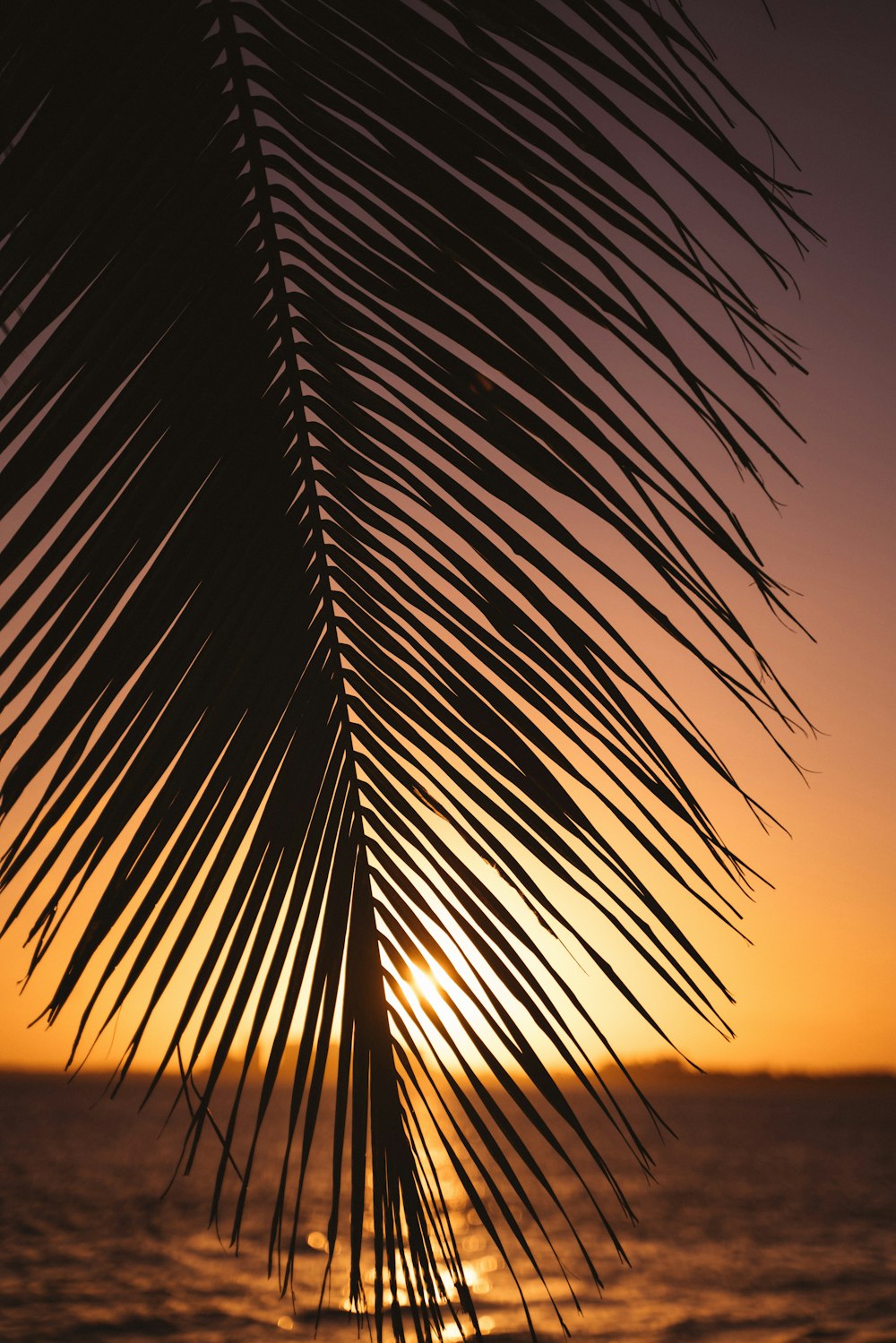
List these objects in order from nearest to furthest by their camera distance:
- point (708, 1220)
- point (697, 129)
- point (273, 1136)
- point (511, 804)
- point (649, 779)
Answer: point (697, 129)
point (649, 779)
point (511, 804)
point (708, 1220)
point (273, 1136)

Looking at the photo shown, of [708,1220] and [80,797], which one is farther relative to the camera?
[708,1220]

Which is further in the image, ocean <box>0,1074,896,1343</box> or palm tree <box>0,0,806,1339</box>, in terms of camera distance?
ocean <box>0,1074,896,1343</box>

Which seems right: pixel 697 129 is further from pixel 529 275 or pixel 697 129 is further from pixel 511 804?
pixel 511 804

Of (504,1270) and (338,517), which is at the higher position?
(338,517)

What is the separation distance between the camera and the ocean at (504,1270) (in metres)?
23.4

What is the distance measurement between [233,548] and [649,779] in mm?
495

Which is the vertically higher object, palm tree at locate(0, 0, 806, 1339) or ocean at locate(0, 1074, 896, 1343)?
palm tree at locate(0, 0, 806, 1339)

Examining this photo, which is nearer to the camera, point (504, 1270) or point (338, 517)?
point (338, 517)

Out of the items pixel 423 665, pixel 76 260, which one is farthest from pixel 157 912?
pixel 76 260

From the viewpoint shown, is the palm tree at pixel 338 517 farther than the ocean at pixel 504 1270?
No

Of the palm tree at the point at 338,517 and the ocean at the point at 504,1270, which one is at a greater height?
the palm tree at the point at 338,517

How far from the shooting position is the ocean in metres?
23.4

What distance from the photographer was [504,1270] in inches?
1331

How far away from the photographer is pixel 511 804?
105 cm
